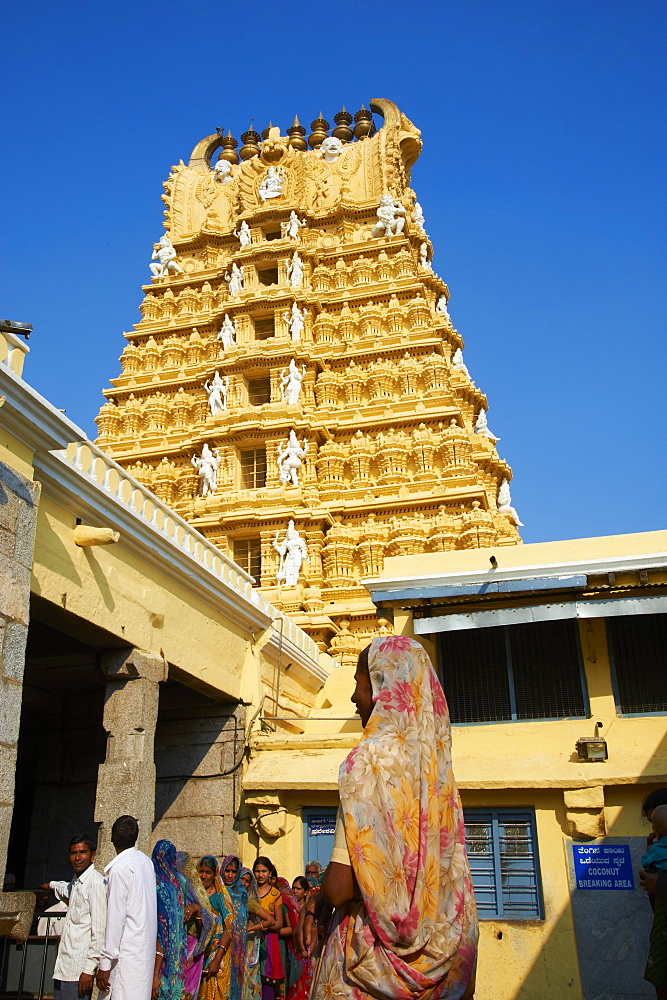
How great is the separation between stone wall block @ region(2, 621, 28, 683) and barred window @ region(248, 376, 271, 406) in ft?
71.4

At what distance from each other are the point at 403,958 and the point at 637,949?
27.6 ft

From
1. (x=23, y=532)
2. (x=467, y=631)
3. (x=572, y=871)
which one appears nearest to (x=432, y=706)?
(x=23, y=532)

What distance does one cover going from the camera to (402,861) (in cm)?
356

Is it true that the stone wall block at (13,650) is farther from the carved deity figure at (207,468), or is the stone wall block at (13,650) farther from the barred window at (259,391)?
the barred window at (259,391)

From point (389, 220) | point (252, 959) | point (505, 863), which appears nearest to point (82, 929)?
point (252, 959)

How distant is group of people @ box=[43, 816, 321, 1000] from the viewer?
235 inches

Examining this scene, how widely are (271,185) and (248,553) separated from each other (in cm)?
1509

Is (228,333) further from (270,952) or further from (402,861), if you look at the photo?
(402,861)

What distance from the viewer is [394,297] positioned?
30797 millimetres

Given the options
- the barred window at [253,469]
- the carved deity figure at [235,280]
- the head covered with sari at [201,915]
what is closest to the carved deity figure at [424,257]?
the carved deity figure at [235,280]

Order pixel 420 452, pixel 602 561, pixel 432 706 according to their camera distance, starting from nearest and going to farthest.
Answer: pixel 432 706, pixel 602 561, pixel 420 452

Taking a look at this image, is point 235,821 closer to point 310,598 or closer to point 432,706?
point 432,706

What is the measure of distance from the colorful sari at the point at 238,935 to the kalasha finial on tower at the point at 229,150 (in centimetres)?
3756

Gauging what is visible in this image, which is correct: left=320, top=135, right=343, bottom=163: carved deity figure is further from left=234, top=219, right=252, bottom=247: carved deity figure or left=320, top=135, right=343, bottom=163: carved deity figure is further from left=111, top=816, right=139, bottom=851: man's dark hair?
left=111, top=816, right=139, bottom=851: man's dark hair
